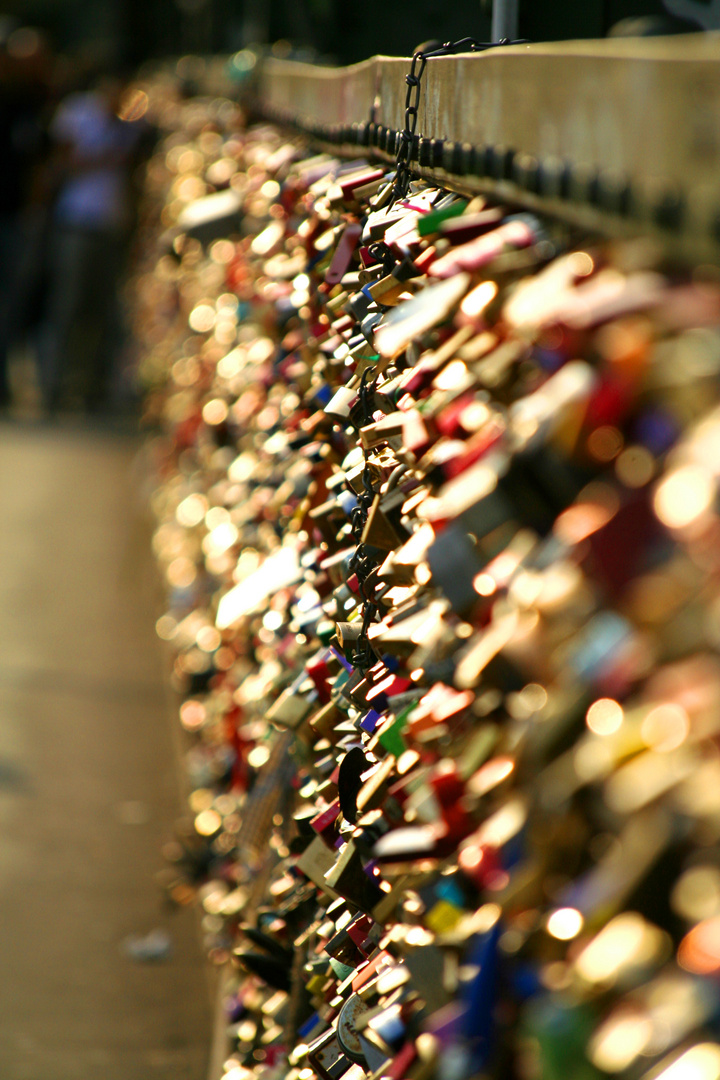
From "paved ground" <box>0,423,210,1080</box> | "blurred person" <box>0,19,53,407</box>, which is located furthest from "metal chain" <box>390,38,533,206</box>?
"blurred person" <box>0,19,53,407</box>

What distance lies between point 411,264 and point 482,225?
0.26m

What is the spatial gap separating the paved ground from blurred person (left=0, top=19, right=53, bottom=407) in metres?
4.00

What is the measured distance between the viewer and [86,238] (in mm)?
11117

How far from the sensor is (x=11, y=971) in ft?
10.9

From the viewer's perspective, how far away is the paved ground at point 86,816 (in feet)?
10.2

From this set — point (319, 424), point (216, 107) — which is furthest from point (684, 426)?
point (216, 107)

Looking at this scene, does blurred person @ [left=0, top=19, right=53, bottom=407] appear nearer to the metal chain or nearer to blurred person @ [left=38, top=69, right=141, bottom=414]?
blurred person @ [left=38, top=69, right=141, bottom=414]

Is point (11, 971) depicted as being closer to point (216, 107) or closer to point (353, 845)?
point (353, 845)

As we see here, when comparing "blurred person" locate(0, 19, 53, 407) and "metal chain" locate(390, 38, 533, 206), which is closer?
"metal chain" locate(390, 38, 533, 206)

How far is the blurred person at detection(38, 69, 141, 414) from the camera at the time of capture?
11031 mm

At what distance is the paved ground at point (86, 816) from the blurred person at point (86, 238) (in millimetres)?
3565

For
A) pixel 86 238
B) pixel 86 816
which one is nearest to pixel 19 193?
pixel 86 238

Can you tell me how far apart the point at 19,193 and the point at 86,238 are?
0.94 m

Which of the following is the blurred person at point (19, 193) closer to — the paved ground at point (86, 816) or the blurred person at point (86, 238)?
the blurred person at point (86, 238)
